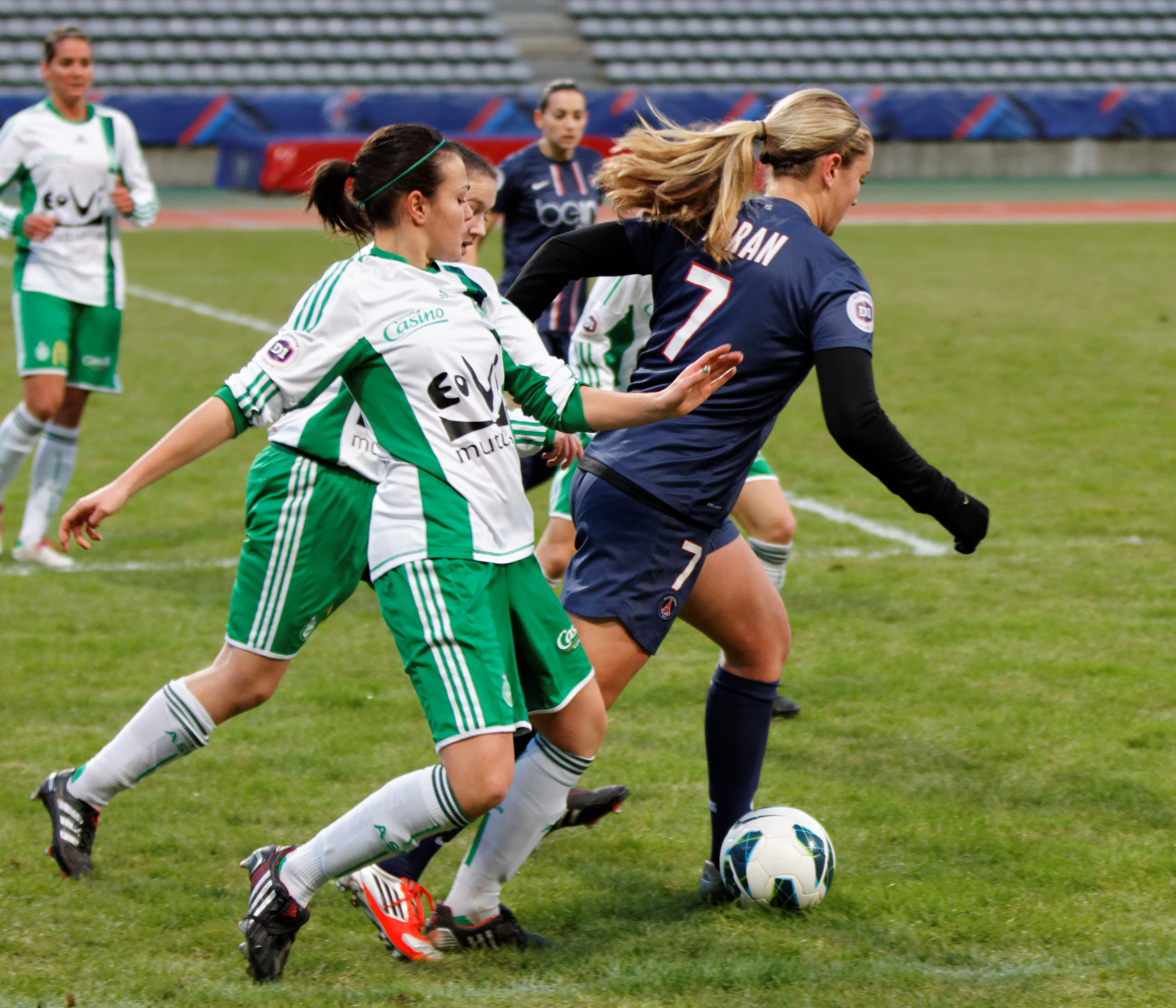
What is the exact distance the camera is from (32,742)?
4.90 m

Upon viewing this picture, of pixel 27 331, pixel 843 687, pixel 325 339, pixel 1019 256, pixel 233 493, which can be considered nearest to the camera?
Result: pixel 325 339

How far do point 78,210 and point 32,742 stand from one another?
3.34m

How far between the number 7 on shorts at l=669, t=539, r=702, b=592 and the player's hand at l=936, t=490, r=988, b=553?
1.83ft

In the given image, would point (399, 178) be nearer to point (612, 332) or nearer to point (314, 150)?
point (612, 332)

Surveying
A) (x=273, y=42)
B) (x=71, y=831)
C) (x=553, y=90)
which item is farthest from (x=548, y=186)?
(x=273, y=42)

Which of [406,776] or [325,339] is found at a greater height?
[325,339]

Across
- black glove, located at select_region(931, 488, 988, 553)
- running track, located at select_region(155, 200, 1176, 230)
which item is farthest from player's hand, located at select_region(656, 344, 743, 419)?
running track, located at select_region(155, 200, 1176, 230)

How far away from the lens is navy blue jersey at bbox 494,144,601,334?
292 inches

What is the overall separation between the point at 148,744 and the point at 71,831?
0.32 m

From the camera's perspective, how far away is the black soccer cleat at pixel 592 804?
13.8 ft

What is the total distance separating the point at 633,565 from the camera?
350 centimetres

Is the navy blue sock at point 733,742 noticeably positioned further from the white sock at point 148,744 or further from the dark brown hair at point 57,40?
the dark brown hair at point 57,40

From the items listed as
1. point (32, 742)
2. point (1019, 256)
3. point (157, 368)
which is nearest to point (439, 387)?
point (32, 742)

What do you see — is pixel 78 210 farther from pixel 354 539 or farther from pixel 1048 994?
pixel 1048 994
